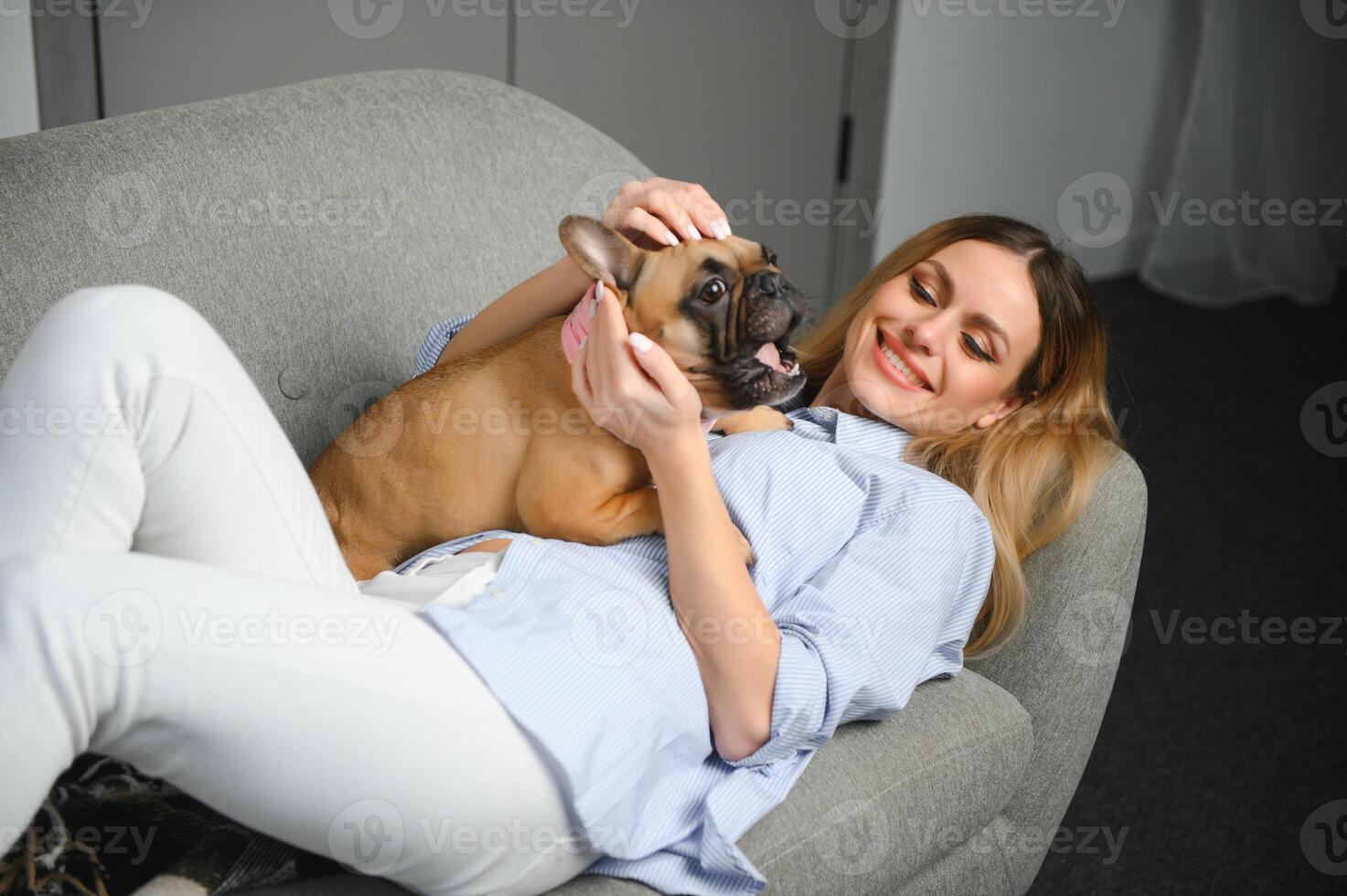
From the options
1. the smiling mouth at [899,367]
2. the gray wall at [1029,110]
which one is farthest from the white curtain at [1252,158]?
the smiling mouth at [899,367]

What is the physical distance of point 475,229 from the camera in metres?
2.13

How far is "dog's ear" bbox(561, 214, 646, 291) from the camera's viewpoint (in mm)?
1443

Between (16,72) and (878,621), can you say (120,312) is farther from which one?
(16,72)

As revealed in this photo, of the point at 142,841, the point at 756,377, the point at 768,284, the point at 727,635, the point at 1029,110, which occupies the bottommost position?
the point at 142,841

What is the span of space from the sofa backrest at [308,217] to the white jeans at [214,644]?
47 cm

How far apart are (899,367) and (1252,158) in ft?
14.3

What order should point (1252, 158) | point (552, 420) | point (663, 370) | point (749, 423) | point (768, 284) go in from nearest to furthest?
point (663, 370) < point (768, 284) < point (552, 420) < point (749, 423) < point (1252, 158)

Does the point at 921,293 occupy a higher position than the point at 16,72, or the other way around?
the point at 16,72

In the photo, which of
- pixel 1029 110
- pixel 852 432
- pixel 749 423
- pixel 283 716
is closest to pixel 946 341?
pixel 852 432

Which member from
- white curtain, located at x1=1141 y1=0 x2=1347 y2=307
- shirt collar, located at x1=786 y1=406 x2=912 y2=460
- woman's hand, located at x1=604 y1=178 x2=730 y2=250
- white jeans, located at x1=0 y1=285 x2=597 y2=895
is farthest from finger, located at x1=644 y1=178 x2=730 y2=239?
white curtain, located at x1=1141 y1=0 x2=1347 y2=307

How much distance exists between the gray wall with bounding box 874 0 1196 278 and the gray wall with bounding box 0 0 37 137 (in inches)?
114

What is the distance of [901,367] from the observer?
6.13 ft

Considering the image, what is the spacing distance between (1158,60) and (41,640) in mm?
5530

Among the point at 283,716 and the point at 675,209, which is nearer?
the point at 283,716
